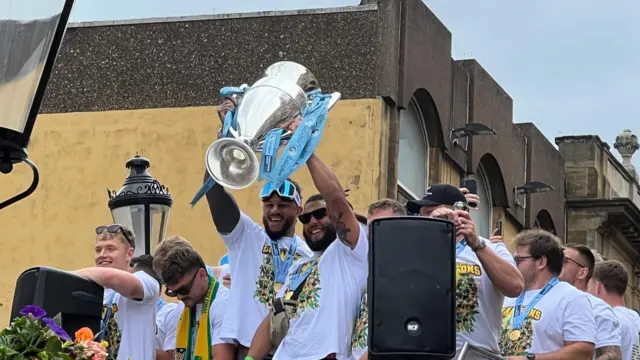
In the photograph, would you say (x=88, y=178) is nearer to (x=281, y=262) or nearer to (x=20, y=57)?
(x=281, y=262)

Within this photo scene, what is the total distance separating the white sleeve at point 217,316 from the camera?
8.64 m

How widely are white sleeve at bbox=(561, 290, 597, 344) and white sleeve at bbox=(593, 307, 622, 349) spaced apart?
504mm

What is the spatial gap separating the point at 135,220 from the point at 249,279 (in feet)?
7.16

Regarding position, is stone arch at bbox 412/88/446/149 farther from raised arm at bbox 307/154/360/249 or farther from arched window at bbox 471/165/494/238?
raised arm at bbox 307/154/360/249

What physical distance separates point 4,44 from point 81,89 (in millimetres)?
18112

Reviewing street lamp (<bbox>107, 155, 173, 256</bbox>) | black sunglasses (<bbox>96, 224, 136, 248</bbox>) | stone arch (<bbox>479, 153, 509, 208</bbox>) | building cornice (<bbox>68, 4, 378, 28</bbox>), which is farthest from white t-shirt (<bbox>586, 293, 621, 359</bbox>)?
stone arch (<bbox>479, 153, 509, 208</bbox>)

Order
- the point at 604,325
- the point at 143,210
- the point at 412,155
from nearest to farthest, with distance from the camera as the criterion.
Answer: the point at 604,325 < the point at 143,210 < the point at 412,155

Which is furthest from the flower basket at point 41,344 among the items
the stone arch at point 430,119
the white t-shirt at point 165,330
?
the stone arch at point 430,119

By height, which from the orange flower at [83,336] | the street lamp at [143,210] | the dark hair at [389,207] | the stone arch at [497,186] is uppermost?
the stone arch at [497,186]

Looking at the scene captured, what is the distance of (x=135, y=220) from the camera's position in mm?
10492

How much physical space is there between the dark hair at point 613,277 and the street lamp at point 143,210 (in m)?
3.13

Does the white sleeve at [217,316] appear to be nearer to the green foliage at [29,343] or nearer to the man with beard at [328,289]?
the man with beard at [328,289]

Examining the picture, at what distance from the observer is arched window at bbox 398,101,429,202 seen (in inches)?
862

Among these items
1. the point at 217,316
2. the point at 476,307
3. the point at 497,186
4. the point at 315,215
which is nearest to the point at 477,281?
the point at 476,307
